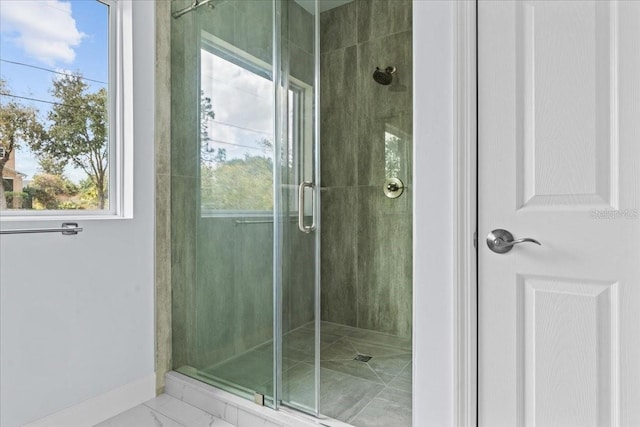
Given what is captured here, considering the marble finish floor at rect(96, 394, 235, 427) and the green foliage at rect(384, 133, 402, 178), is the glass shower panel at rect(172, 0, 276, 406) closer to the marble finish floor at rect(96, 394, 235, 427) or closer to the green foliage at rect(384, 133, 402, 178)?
the marble finish floor at rect(96, 394, 235, 427)

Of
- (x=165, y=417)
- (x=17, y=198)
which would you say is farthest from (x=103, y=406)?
(x=17, y=198)

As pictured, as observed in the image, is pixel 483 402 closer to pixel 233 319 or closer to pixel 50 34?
pixel 233 319

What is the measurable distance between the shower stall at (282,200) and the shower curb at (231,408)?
44mm

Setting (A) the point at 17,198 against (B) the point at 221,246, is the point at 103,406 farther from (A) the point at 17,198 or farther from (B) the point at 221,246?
(A) the point at 17,198

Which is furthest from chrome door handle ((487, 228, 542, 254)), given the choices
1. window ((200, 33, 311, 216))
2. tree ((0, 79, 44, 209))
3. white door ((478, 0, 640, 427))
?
tree ((0, 79, 44, 209))

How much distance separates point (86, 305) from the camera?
167 cm

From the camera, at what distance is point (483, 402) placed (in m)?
1.17

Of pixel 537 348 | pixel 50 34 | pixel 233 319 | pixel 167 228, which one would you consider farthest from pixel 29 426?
pixel 537 348

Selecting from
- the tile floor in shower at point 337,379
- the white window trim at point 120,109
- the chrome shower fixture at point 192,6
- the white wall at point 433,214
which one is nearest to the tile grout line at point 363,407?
the tile floor in shower at point 337,379

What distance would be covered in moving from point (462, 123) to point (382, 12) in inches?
72.6

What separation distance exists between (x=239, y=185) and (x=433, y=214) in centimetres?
98

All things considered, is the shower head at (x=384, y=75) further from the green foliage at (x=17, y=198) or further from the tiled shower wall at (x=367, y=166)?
the green foliage at (x=17, y=198)

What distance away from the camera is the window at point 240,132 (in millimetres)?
1593

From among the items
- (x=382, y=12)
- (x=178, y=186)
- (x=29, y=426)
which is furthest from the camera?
(x=382, y=12)
